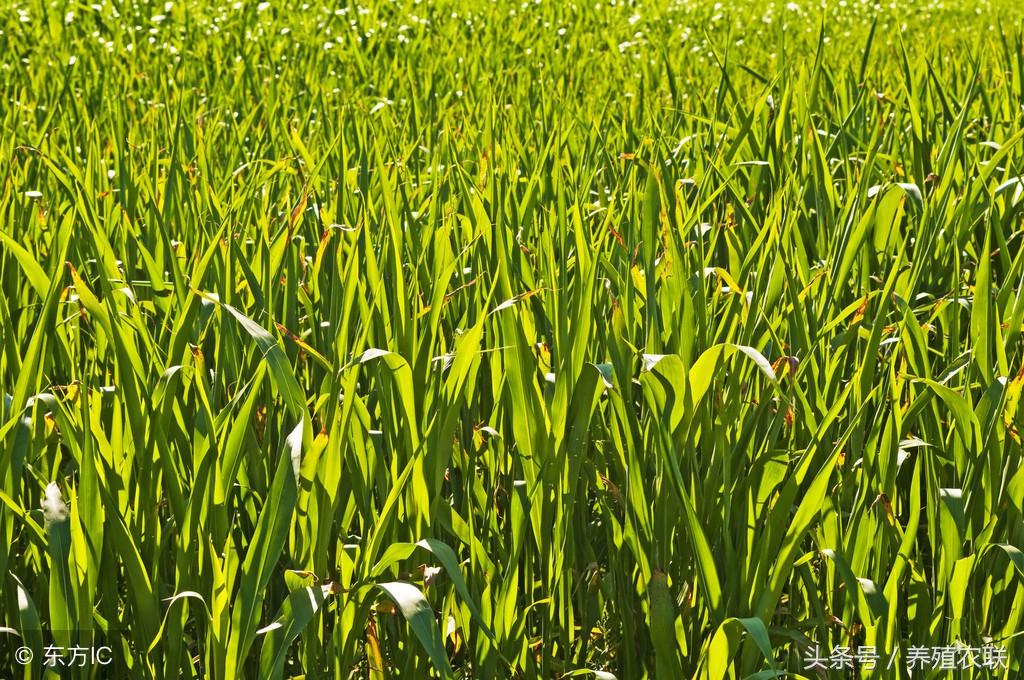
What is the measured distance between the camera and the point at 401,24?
18.1 ft

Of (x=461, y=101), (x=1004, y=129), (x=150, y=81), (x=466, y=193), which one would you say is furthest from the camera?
(x=150, y=81)

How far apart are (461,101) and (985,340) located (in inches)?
97.4

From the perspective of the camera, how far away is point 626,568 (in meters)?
1.22

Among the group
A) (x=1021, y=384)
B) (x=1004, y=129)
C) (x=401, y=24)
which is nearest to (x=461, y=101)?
(x=1004, y=129)

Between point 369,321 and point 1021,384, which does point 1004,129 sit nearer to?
point 1021,384

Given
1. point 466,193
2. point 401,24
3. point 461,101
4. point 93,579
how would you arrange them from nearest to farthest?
point 93,579
point 466,193
point 461,101
point 401,24

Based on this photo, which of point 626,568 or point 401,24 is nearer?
point 626,568

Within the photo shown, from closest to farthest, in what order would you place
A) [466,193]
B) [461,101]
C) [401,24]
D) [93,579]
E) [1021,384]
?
[93,579]
[1021,384]
[466,193]
[461,101]
[401,24]

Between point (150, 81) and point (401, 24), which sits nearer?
point (150, 81)

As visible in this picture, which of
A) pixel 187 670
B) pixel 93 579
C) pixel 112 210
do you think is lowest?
pixel 187 670

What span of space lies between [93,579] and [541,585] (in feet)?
1.52

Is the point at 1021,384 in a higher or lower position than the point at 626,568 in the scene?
higher

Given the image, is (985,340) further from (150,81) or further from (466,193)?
(150,81)

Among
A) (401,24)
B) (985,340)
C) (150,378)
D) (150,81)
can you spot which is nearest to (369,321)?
(150,378)
